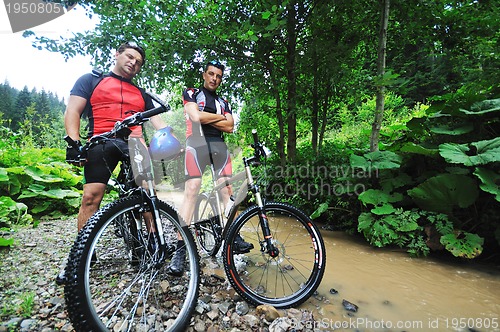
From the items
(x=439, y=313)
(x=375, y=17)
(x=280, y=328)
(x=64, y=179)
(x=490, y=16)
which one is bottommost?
(x=439, y=313)

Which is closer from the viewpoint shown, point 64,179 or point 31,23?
point 31,23

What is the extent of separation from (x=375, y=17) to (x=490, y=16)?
5.26 feet

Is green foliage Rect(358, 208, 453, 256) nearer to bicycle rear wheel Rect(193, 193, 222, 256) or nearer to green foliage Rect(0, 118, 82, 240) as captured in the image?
bicycle rear wheel Rect(193, 193, 222, 256)

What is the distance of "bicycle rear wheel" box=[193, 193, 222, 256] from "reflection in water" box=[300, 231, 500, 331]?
1104 millimetres

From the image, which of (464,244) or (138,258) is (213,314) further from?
(464,244)

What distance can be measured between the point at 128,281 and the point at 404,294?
2.55 meters

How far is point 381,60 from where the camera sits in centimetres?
352

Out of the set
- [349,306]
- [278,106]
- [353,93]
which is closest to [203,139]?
[349,306]

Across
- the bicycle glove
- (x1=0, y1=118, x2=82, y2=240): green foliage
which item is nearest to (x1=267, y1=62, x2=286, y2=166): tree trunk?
the bicycle glove

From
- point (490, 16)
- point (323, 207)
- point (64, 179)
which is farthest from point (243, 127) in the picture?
point (490, 16)

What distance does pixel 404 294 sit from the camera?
2.22 m

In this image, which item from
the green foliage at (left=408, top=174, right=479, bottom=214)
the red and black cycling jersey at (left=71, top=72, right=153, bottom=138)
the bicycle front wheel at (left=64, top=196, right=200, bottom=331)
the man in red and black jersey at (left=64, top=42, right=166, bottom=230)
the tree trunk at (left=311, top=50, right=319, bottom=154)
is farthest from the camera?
the tree trunk at (left=311, top=50, right=319, bottom=154)

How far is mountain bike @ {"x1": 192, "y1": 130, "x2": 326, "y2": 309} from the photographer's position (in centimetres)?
192

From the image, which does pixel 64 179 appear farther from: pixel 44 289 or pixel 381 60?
pixel 381 60
